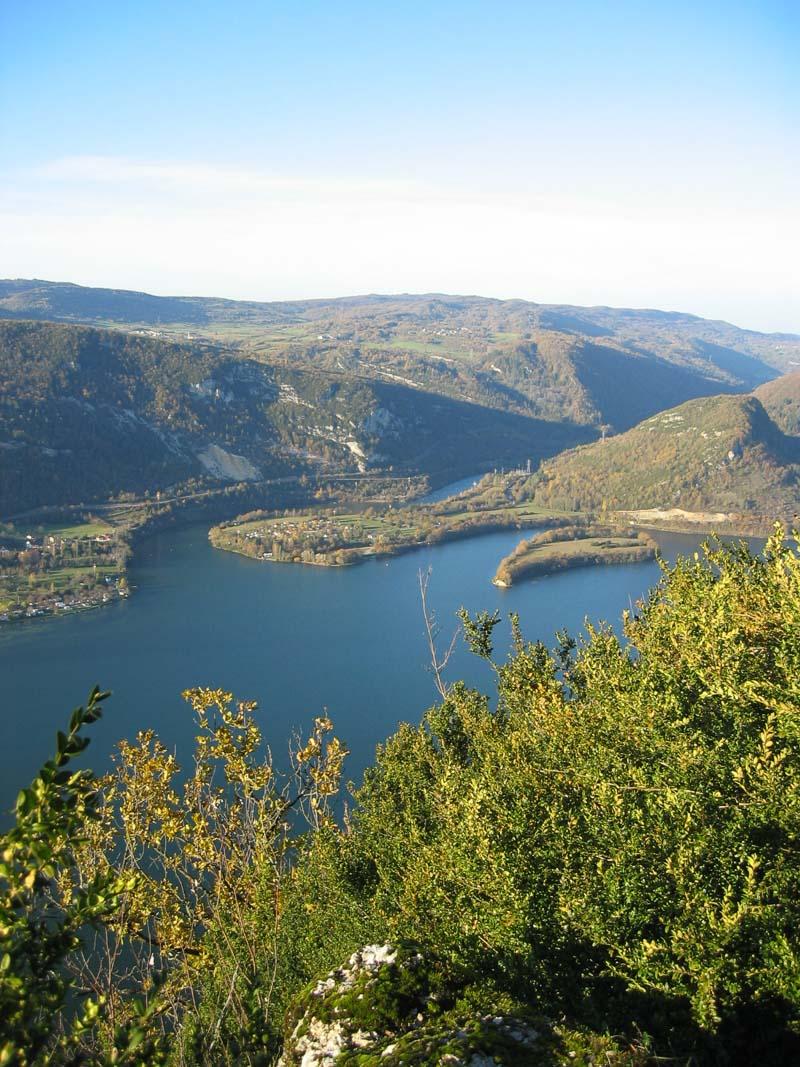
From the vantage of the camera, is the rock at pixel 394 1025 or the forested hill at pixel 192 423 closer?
the rock at pixel 394 1025

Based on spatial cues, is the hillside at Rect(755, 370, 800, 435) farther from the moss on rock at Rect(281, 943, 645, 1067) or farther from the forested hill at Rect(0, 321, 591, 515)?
the moss on rock at Rect(281, 943, 645, 1067)

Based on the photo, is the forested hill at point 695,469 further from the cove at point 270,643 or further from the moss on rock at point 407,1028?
the moss on rock at point 407,1028

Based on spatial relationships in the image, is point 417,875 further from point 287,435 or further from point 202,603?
point 287,435

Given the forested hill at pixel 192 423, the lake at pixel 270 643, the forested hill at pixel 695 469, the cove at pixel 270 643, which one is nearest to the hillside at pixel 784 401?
the forested hill at pixel 695 469

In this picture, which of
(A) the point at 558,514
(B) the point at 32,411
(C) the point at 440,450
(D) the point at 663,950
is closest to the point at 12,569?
(B) the point at 32,411

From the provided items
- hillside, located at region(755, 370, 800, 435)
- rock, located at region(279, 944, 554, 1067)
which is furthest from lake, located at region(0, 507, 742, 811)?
hillside, located at region(755, 370, 800, 435)

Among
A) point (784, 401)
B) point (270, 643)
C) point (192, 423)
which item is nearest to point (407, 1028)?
point (270, 643)
